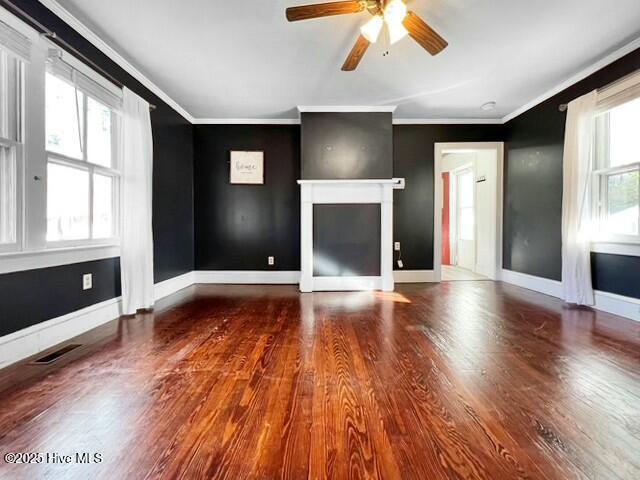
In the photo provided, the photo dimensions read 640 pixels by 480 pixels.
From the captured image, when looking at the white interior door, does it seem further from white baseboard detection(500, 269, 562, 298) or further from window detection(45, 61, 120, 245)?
window detection(45, 61, 120, 245)

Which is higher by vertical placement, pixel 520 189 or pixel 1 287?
pixel 520 189

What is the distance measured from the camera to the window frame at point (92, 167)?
243 centimetres

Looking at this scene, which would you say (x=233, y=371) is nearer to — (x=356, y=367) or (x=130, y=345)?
(x=356, y=367)

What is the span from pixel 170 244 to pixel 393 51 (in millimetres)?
3422

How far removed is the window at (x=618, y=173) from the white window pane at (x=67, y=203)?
192 inches

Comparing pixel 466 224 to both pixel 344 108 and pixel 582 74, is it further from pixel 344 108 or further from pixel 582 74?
pixel 344 108

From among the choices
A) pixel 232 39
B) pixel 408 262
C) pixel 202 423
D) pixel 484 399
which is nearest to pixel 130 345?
pixel 202 423

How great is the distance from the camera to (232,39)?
272 cm

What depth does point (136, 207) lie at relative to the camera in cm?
319

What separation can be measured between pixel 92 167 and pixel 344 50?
2464 millimetres

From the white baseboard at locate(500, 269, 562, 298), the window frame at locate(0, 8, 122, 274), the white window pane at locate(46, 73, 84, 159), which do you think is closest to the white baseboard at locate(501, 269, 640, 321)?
the white baseboard at locate(500, 269, 562, 298)

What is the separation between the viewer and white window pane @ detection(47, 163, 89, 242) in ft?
7.84

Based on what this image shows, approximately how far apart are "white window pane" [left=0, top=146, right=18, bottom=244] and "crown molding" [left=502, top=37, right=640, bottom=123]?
4902 mm

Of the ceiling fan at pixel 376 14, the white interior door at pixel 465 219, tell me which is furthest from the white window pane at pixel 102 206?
the white interior door at pixel 465 219
